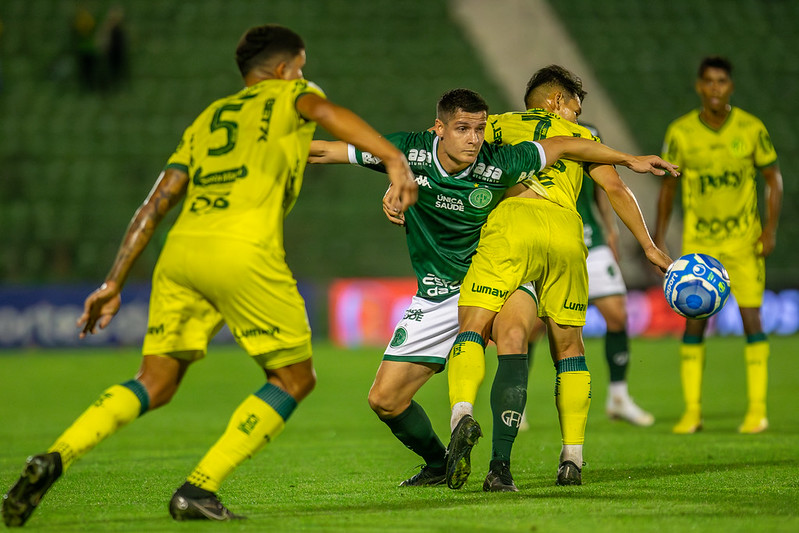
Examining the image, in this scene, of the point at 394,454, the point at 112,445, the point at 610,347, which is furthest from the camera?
the point at 610,347

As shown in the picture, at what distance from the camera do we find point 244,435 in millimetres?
4133

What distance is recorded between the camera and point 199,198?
4.24 meters

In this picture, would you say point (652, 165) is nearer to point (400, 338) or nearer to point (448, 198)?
point (448, 198)

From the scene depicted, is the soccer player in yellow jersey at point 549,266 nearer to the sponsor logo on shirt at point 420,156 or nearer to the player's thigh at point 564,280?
the player's thigh at point 564,280

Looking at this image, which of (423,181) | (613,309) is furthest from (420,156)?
(613,309)

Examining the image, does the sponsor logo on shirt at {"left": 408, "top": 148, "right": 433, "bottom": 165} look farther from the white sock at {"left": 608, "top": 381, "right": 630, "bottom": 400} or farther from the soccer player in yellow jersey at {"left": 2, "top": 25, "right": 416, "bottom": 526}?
the white sock at {"left": 608, "top": 381, "right": 630, "bottom": 400}

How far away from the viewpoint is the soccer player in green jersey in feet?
16.6

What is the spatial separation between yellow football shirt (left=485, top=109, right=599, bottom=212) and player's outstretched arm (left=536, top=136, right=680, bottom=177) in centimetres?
19

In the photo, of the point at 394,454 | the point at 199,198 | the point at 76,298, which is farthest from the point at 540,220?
the point at 76,298

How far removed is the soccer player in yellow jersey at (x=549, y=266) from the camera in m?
5.09

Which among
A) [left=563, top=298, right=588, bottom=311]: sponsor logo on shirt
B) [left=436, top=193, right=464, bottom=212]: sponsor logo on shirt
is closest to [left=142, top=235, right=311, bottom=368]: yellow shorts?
[left=436, top=193, right=464, bottom=212]: sponsor logo on shirt

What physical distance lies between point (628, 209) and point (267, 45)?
1961 millimetres

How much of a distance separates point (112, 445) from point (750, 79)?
17.8m

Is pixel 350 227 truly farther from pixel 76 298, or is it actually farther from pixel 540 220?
pixel 540 220
